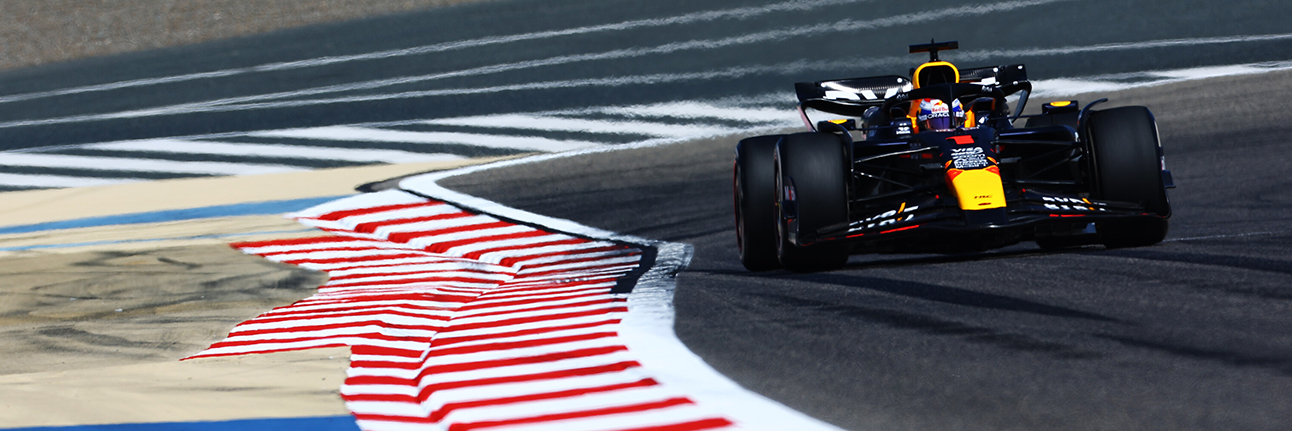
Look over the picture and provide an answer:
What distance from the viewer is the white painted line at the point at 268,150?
15055 mm

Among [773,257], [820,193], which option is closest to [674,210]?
[773,257]

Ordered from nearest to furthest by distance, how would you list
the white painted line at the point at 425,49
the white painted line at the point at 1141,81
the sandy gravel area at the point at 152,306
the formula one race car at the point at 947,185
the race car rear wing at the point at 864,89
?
the sandy gravel area at the point at 152,306
the formula one race car at the point at 947,185
the race car rear wing at the point at 864,89
the white painted line at the point at 1141,81
the white painted line at the point at 425,49

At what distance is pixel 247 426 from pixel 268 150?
12143 millimetres

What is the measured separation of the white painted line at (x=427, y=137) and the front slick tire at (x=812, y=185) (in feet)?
26.6

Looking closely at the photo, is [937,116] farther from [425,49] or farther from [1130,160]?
[425,49]

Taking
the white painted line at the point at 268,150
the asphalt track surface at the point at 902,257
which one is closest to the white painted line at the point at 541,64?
the asphalt track surface at the point at 902,257

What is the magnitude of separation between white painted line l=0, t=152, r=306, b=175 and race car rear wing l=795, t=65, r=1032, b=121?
7867mm

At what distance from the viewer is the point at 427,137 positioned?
16062 millimetres

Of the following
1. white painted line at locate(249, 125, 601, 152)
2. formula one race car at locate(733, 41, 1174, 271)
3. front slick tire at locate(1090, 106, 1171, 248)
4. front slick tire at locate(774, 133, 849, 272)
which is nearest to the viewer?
formula one race car at locate(733, 41, 1174, 271)

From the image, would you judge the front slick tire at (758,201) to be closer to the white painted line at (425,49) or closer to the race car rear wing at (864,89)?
the race car rear wing at (864,89)

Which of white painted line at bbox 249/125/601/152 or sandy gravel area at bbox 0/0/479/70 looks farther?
sandy gravel area at bbox 0/0/479/70

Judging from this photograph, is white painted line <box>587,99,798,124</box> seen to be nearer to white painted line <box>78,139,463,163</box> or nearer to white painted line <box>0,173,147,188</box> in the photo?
white painted line <box>78,139,463,163</box>

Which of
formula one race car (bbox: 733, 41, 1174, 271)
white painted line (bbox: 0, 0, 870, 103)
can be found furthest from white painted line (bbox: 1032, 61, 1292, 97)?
formula one race car (bbox: 733, 41, 1174, 271)

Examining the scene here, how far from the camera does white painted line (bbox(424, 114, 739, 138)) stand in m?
14.8
